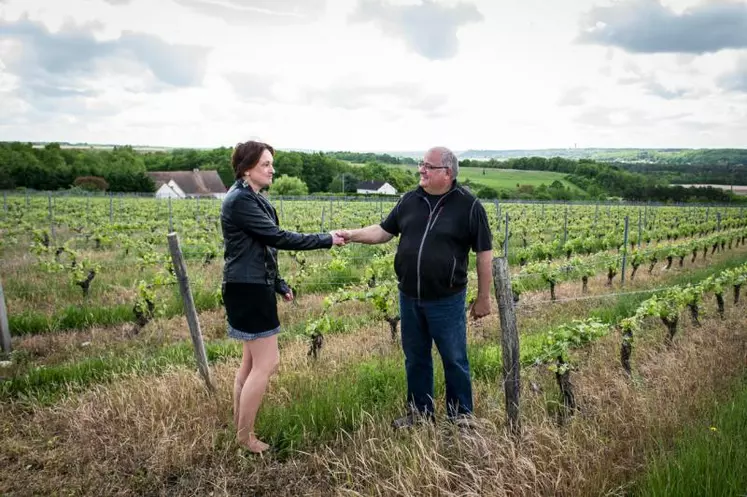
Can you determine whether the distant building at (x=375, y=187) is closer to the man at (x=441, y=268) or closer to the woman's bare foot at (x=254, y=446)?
the man at (x=441, y=268)

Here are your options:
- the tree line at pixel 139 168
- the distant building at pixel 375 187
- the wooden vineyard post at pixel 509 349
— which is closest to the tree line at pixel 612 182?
the distant building at pixel 375 187

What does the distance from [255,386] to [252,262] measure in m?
0.88

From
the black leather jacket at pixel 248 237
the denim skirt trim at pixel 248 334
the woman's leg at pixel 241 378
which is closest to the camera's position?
the black leather jacket at pixel 248 237

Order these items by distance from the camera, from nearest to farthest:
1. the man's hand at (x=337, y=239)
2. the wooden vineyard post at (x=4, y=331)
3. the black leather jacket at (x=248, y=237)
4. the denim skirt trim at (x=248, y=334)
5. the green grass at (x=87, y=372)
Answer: the black leather jacket at (x=248, y=237) < the denim skirt trim at (x=248, y=334) < the man's hand at (x=337, y=239) < the green grass at (x=87, y=372) < the wooden vineyard post at (x=4, y=331)

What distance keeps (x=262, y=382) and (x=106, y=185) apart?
7415 centimetres

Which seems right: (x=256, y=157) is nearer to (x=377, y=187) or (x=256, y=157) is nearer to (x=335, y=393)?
(x=335, y=393)

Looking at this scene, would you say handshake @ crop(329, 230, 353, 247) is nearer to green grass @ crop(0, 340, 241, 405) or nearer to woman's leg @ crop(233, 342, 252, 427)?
woman's leg @ crop(233, 342, 252, 427)

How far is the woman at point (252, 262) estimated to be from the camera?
11.2 feet

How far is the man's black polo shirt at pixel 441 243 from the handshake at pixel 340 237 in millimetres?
590

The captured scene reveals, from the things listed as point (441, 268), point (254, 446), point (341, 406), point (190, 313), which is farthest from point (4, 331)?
point (441, 268)

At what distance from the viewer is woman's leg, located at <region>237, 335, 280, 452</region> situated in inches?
140

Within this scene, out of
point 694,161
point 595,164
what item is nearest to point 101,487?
point 595,164

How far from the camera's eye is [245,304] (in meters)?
3.45

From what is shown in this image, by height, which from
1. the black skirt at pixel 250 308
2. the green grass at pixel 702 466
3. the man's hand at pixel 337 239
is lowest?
the green grass at pixel 702 466
